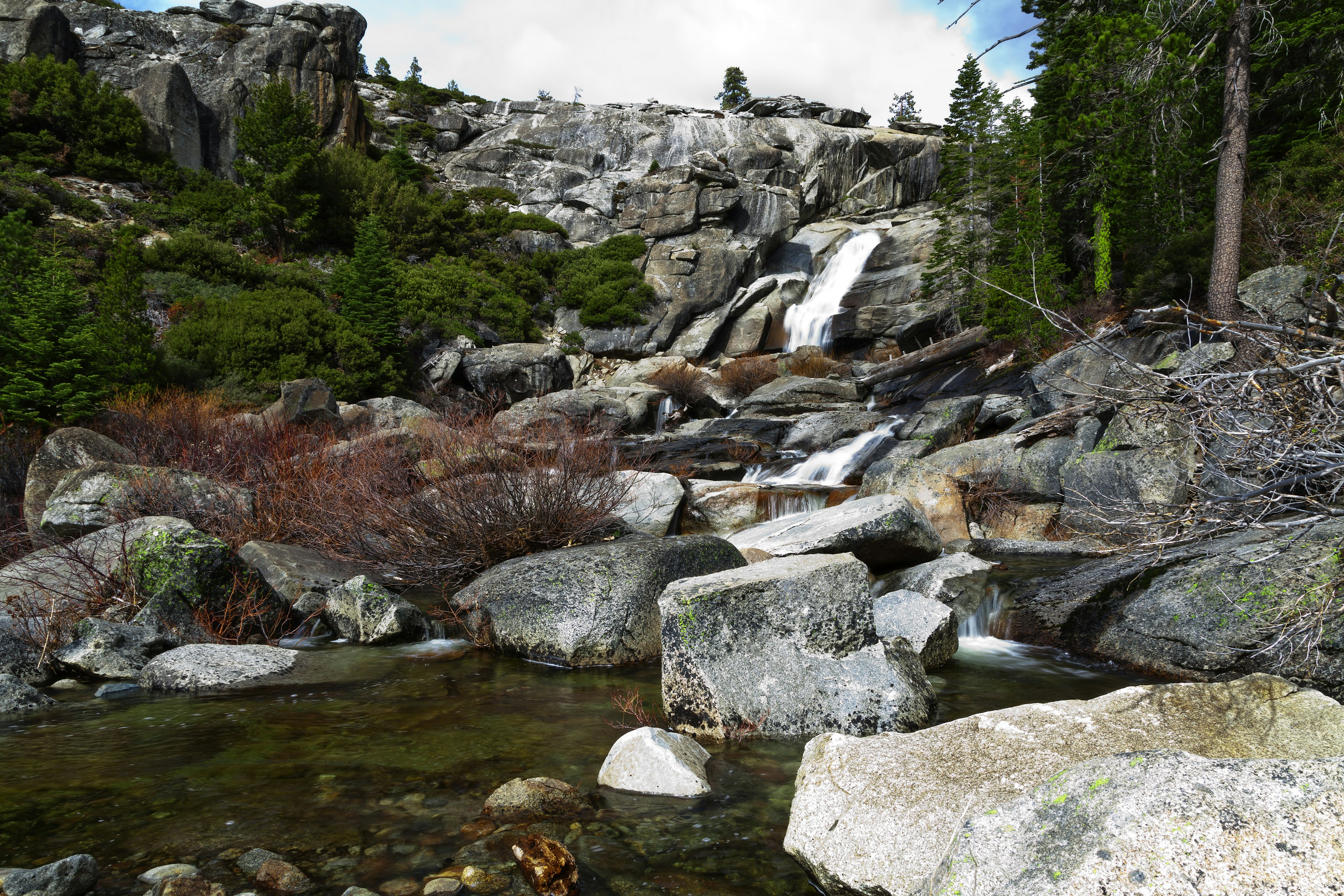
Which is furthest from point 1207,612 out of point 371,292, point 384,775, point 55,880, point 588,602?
point 371,292

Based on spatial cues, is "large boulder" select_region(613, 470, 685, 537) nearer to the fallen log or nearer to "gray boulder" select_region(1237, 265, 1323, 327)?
"gray boulder" select_region(1237, 265, 1323, 327)

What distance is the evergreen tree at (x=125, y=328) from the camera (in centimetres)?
1670

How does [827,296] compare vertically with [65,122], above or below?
below

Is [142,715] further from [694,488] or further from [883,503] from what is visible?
[694,488]

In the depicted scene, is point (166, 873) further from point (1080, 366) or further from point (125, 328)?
point (125, 328)

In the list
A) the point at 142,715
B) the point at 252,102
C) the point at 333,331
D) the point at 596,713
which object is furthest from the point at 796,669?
the point at 252,102

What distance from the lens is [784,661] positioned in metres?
5.09

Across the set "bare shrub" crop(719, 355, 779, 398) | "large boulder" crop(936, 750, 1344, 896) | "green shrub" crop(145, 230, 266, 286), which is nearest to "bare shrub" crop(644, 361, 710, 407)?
"bare shrub" crop(719, 355, 779, 398)

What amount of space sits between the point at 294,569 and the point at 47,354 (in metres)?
8.72

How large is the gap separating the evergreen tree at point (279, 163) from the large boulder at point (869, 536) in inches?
1164

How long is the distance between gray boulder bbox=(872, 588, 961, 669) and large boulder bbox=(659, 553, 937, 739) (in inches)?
54.1

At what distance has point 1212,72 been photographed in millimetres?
19188

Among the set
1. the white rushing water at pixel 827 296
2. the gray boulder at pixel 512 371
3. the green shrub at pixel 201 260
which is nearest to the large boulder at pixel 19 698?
the gray boulder at pixel 512 371

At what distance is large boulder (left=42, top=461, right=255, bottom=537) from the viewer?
878 centimetres
